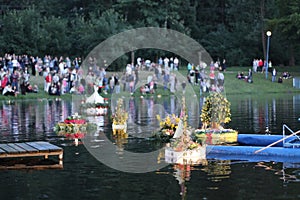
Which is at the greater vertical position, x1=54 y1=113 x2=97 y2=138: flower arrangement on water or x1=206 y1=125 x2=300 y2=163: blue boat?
x1=54 y1=113 x2=97 y2=138: flower arrangement on water

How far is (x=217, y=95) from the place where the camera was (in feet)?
91.8

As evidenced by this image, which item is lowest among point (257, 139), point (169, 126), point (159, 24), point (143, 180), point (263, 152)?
point (143, 180)

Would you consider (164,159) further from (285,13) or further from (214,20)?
(214,20)

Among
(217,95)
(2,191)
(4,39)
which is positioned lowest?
(2,191)

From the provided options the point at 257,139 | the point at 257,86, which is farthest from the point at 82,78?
the point at 257,139

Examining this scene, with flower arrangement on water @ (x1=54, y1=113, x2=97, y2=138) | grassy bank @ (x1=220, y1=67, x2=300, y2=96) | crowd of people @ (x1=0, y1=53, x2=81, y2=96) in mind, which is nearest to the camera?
flower arrangement on water @ (x1=54, y1=113, x2=97, y2=138)

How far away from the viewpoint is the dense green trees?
2879 inches

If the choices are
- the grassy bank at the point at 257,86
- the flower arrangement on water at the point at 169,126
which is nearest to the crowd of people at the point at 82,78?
the grassy bank at the point at 257,86

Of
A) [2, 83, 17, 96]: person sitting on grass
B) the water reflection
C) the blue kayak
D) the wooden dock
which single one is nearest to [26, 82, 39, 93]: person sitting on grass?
[2, 83, 17, 96]: person sitting on grass

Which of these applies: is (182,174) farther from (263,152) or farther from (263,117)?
(263,117)

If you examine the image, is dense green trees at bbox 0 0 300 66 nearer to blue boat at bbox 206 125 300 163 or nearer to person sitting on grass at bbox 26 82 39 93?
person sitting on grass at bbox 26 82 39 93

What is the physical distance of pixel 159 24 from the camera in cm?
8262

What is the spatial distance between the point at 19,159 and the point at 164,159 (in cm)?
431

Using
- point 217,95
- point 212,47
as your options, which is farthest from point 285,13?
point 217,95
